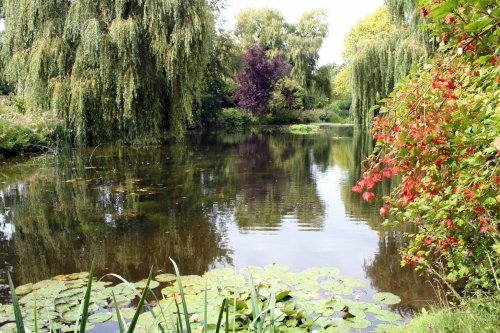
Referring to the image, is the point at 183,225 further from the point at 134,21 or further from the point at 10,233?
the point at 134,21

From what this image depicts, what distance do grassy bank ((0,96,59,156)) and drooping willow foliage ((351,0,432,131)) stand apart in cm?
922

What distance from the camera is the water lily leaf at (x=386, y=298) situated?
12.1 feet

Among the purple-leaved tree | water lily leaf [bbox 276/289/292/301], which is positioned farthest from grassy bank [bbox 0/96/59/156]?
the purple-leaved tree

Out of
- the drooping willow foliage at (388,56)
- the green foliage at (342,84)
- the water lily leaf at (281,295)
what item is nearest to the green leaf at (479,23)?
the water lily leaf at (281,295)

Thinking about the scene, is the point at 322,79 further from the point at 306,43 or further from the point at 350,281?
the point at 350,281

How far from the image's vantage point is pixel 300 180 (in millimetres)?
9578

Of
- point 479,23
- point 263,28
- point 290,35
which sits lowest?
point 479,23

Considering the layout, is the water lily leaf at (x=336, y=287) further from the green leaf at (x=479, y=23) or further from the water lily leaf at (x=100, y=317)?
the green leaf at (x=479, y=23)

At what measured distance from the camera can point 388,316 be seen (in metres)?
3.41

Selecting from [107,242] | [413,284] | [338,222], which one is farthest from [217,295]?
[338,222]

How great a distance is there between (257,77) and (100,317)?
26272mm

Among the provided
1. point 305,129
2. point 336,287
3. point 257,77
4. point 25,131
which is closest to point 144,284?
point 336,287

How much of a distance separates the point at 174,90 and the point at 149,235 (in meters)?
9.35

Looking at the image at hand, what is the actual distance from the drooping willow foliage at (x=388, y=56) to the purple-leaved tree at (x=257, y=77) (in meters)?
9.67
